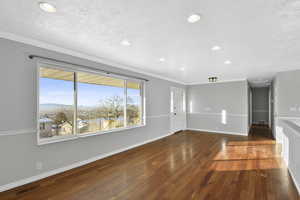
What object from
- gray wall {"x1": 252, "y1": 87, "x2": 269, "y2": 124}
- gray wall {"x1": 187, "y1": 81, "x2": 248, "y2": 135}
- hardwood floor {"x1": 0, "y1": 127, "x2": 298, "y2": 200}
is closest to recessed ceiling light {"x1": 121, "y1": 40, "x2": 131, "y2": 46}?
hardwood floor {"x1": 0, "y1": 127, "x2": 298, "y2": 200}

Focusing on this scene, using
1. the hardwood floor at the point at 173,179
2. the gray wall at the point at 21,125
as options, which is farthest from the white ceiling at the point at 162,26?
the hardwood floor at the point at 173,179

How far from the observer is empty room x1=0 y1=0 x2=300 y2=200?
179 centimetres

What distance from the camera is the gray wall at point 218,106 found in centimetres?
611

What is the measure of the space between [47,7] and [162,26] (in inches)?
55.7

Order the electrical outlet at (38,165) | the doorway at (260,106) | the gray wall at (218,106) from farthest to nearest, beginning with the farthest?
the doorway at (260,106), the gray wall at (218,106), the electrical outlet at (38,165)

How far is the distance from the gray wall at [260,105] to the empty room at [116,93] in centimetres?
547

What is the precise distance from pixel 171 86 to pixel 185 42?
150 inches

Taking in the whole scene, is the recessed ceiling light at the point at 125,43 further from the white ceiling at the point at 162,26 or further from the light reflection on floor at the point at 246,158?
the light reflection on floor at the point at 246,158

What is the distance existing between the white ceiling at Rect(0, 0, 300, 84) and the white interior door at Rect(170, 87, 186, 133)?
354 cm

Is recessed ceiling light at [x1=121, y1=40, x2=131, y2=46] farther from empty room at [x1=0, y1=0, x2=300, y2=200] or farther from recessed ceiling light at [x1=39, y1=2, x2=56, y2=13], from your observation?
recessed ceiling light at [x1=39, y1=2, x2=56, y2=13]

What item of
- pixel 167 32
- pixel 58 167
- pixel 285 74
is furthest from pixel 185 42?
pixel 285 74

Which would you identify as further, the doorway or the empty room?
the doorway

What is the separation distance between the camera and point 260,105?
9336 mm

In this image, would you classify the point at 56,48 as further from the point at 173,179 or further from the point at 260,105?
the point at 260,105
